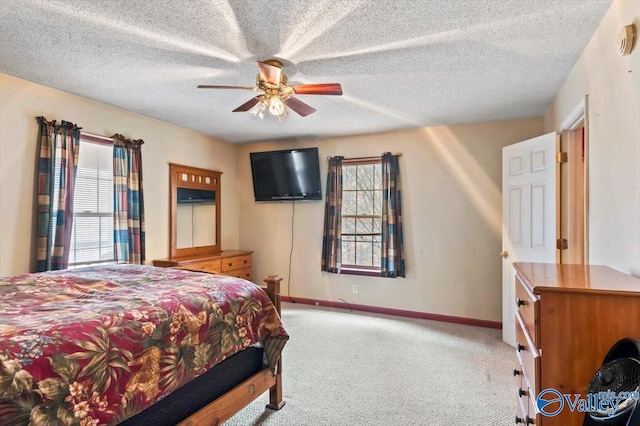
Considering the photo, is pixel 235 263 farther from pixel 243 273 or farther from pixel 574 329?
pixel 574 329

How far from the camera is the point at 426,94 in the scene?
3146mm

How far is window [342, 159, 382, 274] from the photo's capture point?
4.65m

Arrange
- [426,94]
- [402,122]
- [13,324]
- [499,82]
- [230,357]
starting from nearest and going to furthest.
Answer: [13,324]
[230,357]
[499,82]
[426,94]
[402,122]

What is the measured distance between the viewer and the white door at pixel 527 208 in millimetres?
2941

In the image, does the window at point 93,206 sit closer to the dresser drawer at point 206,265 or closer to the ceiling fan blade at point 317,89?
the dresser drawer at point 206,265

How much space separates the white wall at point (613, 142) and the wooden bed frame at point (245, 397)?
1906mm

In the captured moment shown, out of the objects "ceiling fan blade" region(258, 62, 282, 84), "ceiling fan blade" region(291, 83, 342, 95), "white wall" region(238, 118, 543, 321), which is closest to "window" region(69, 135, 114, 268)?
"ceiling fan blade" region(258, 62, 282, 84)

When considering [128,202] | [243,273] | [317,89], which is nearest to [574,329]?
[317,89]

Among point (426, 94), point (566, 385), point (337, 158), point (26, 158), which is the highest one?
point (426, 94)

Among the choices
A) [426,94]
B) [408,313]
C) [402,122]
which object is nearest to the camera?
[426,94]

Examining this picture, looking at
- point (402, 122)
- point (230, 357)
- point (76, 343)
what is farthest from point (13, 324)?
point (402, 122)

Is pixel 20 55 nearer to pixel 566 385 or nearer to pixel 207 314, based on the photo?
Answer: pixel 207 314

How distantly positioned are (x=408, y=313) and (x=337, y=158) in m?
2.25

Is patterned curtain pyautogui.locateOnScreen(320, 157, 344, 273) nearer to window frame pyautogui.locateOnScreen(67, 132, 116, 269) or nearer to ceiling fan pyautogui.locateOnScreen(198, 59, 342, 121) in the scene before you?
ceiling fan pyautogui.locateOnScreen(198, 59, 342, 121)
